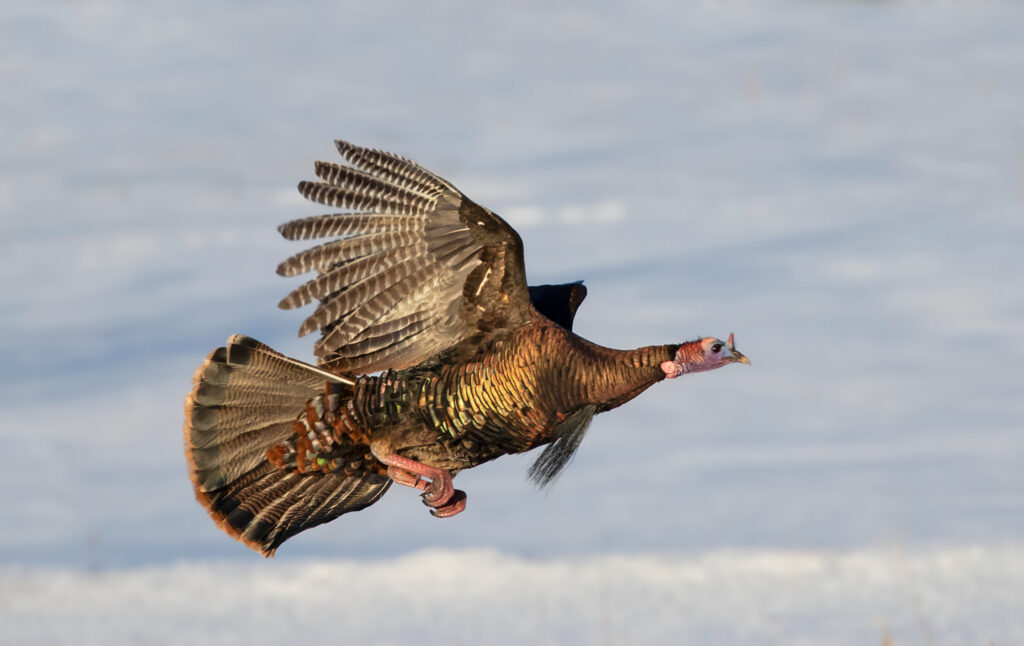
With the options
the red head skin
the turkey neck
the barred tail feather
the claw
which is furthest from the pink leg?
the red head skin

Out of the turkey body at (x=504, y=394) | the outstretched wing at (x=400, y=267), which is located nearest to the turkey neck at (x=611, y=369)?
the turkey body at (x=504, y=394)

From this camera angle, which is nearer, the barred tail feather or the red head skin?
the red head skin

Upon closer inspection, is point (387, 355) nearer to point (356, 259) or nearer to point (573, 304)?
point (356, 259)

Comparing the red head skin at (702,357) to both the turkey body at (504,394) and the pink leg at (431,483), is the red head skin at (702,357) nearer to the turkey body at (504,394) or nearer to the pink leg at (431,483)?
the turkey body at (504,394)

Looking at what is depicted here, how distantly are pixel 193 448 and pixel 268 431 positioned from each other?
0.54 m

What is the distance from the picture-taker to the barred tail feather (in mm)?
10398

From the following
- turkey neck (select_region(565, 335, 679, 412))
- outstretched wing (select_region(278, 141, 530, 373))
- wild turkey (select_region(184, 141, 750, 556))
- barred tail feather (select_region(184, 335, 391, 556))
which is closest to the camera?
turkey neck (select_region(565, 335, 679, 412))

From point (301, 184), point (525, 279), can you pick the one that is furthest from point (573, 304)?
point (301, 184)

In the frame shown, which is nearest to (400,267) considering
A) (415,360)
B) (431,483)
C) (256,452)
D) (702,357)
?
(415,360)

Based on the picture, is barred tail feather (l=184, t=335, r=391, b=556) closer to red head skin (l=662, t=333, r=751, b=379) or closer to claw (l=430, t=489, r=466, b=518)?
Answer: claw (l=430, t=489, r=466, b=518)

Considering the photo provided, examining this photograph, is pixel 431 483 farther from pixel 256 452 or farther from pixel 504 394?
Answer: pixel 256 452

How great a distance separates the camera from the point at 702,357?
9719mm

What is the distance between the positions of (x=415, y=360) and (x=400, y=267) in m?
0.65

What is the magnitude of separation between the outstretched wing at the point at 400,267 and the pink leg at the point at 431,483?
0.67m
